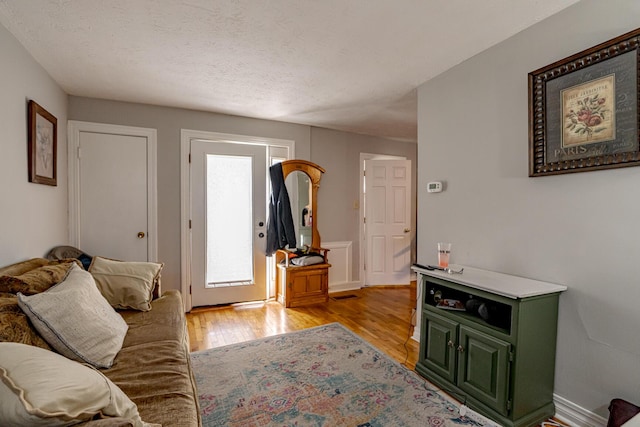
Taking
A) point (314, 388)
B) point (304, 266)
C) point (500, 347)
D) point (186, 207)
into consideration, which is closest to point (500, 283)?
point (500, 347)

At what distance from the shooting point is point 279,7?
1794 mm

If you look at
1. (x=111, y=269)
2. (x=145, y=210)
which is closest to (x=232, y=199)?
(x=145, y=210)

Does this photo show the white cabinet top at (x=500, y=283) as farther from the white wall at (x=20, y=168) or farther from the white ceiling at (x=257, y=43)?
the white wall at (x=20, y=168)

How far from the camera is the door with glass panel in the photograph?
3707 mm

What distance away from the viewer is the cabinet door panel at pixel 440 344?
6.70ft

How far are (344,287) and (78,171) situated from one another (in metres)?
3.54

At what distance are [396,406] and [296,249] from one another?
97.2 inches

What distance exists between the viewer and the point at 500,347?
1.75m

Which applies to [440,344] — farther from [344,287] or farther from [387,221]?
[387,221]

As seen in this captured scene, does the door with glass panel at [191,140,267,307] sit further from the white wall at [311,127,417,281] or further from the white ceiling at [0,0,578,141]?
the white wall at [311,127,417,281]

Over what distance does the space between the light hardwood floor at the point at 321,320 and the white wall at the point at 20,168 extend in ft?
4.90

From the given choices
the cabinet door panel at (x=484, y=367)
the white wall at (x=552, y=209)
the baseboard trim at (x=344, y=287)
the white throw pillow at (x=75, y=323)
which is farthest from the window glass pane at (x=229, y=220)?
the cabinet door panel at (x=484, y=367)

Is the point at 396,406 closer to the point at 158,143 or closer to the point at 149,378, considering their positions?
the point at 149,378

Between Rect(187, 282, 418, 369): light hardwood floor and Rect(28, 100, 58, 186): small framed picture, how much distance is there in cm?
184
